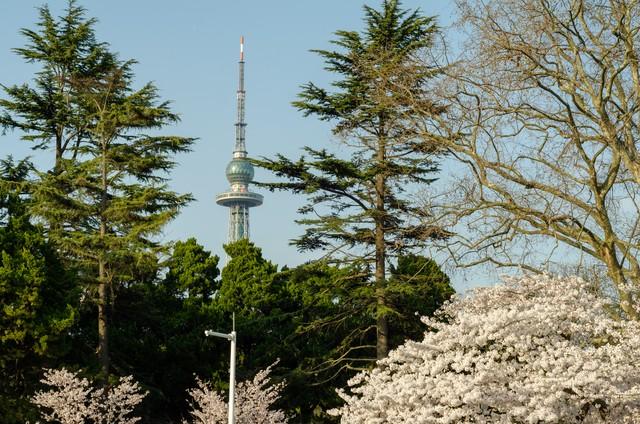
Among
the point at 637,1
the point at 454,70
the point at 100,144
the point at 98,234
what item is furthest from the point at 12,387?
the point at 637,1

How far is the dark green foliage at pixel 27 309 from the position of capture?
2506 centimetres

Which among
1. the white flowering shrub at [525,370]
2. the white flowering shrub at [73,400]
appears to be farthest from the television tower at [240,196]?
the white flowering shrub at [525,370]

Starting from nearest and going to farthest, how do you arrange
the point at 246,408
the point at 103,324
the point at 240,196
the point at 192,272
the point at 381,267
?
1. the point at 246,408
2. the point at 381,267
3. the point at 103,324
4. the point at 192,272
5. the point at 240,196

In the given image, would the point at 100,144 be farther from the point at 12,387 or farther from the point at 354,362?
the point at 354,362

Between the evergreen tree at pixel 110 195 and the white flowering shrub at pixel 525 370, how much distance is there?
13.5 metres

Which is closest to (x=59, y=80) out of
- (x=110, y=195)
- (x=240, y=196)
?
(x=110, y=195)

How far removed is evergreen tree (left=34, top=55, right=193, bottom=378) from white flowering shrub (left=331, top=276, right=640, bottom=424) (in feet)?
44.2

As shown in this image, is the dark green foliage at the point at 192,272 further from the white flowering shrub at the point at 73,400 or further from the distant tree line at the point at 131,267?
the white flowering shrub at the point at 73,400

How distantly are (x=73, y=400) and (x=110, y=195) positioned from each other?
776 cm

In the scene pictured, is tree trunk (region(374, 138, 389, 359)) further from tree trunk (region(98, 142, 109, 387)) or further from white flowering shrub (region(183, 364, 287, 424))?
tree trunk (region(98, 142, 109, 387))

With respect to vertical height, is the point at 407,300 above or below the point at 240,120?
below

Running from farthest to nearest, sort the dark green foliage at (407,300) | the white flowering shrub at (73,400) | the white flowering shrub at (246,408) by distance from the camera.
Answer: the white flowering shrub at (246,408), the dark green foliage at (407,300), the white flowering shrub at (73,400)

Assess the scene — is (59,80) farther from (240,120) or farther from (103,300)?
(240,120)

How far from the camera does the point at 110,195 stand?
30156 mm
